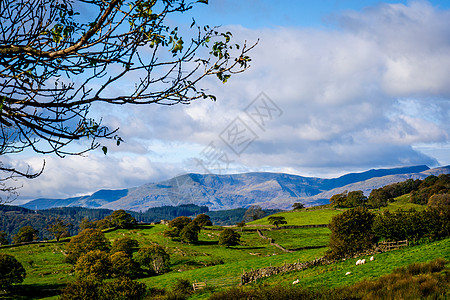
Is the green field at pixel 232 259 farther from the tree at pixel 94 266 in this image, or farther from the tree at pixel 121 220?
the tree at pixel 94 266

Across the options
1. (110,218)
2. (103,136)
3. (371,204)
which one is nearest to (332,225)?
(103,136)

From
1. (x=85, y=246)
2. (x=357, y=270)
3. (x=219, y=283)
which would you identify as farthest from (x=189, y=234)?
(x=357, y=270)

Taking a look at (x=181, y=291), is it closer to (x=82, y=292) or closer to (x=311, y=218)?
(x=82, y=292)

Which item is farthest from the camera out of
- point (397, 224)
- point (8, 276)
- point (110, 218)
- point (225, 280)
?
point (110, 218)

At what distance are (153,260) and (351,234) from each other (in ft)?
118

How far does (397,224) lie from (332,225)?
874 cm

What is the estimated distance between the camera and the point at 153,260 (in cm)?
5512

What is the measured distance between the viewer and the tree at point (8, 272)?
141ft

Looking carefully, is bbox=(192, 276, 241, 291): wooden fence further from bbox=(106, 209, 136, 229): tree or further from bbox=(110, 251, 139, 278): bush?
bbox=(106, 209, 136, 229): tree

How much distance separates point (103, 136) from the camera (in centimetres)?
596

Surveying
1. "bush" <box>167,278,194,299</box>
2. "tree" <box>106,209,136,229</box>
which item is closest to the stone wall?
"bush" <box>167,278,194,299</box>

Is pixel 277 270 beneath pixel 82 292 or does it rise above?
beneath

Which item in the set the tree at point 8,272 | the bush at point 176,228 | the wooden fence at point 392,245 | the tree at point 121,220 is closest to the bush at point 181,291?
the wooden fence at point 392,245

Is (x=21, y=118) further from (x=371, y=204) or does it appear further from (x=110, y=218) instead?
(x=371, y=204)
